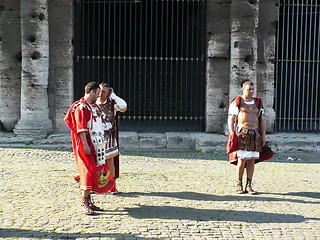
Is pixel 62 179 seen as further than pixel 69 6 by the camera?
No

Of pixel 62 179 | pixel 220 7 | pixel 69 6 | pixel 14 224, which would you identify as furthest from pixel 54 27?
pixel 14 224

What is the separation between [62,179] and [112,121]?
1.37 metres

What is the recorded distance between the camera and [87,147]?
532cm

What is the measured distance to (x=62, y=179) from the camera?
23.4 ft

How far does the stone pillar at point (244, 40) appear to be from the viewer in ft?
35.0

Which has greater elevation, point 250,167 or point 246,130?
point 246,130

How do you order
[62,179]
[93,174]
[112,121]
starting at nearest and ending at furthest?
[93,174] < [112,121] < [62,179]

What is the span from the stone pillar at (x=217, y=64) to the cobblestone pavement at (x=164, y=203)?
2699mm

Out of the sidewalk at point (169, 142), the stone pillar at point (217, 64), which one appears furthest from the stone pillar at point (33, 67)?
the stone pillar at point (217, 64)

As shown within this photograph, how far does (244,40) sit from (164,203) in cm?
591

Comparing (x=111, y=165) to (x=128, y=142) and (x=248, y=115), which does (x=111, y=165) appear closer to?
(x=248, y=115)

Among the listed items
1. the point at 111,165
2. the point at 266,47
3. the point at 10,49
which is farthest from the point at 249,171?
the point at 10,49

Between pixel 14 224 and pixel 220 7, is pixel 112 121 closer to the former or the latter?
pixel 14 224

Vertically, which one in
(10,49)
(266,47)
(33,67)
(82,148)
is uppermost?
(266,47)
